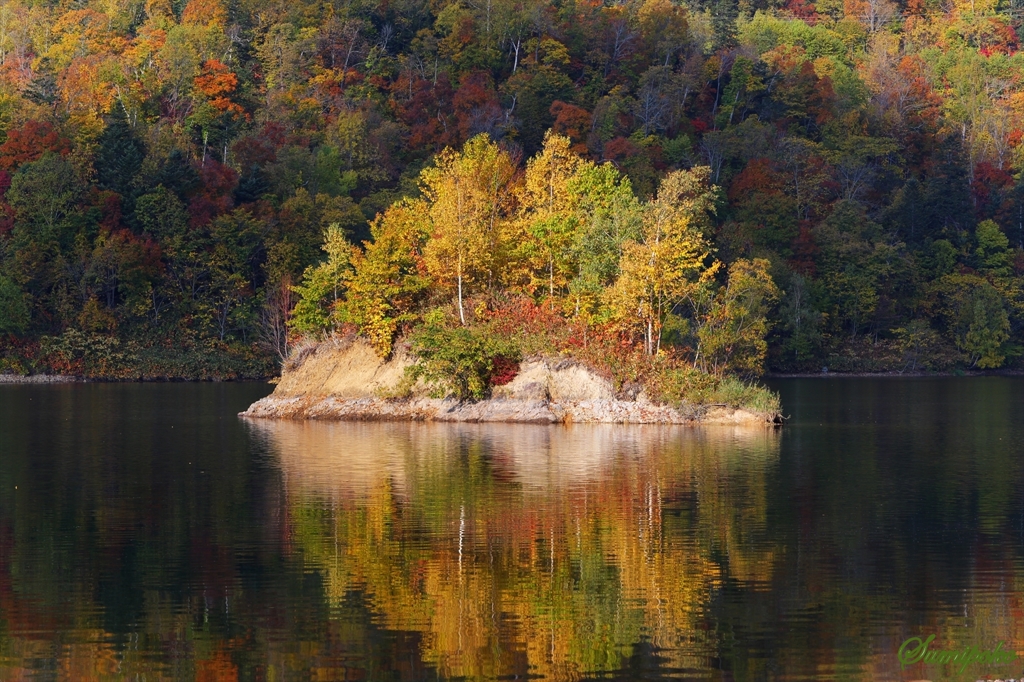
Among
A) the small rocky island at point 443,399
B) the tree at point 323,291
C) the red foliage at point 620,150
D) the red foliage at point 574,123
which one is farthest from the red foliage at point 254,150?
the small rocky island at point 443,399

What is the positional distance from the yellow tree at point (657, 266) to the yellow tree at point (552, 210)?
3.69 metres

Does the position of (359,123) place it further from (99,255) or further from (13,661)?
(13,661)

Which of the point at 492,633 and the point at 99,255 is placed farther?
the point at 99,255

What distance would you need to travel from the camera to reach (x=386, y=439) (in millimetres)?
50969

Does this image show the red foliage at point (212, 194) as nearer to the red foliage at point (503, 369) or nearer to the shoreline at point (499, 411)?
the shoreline at point (499, 411)

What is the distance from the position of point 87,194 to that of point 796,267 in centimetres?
5482

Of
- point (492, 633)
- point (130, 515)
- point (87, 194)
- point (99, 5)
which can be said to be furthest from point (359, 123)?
point (492, 633)

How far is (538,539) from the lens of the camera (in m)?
29.2

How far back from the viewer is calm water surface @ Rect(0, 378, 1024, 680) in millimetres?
20328

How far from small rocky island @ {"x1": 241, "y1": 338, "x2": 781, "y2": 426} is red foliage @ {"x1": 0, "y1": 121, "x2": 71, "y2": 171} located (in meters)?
46.9

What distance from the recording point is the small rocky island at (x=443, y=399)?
56.6 meters

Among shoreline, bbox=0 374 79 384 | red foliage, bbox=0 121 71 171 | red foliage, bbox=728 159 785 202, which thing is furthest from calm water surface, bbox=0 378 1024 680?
red foliage, bbox=728 159 785 202
